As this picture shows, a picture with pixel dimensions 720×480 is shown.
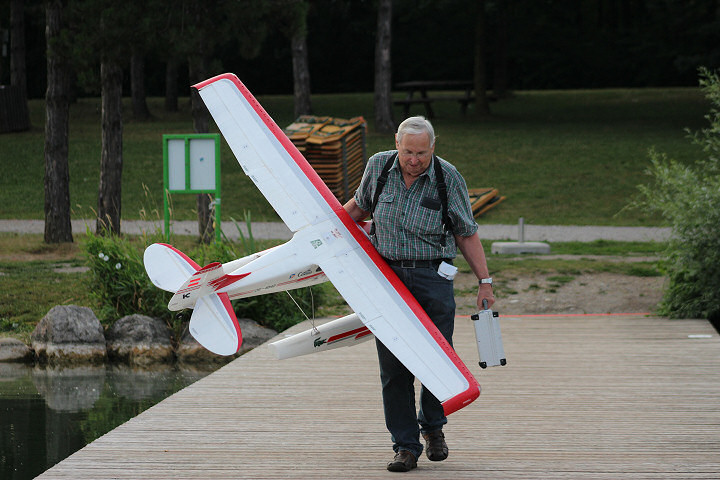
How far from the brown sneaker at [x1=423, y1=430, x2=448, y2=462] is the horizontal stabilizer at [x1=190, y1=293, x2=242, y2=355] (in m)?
1.10

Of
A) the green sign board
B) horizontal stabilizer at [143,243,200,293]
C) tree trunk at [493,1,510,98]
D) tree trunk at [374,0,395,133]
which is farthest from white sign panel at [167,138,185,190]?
tree trunk at [493,1,510,98]

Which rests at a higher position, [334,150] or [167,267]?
[167,267]

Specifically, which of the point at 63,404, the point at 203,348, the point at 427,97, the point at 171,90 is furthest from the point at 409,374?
the point at 171,90

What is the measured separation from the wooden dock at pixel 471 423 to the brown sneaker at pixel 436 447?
0.26 ft

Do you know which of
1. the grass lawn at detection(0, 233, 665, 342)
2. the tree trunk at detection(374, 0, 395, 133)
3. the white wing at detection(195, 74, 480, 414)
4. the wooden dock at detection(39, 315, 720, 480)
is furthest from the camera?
the tree trunk at detection(374, 0, 395, 133)

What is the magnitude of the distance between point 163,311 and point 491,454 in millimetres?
5470

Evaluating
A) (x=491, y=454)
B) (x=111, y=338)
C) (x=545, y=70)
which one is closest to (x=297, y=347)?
(x=491, y=454)

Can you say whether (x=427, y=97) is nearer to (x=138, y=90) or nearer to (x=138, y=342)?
(x=138, y=90)

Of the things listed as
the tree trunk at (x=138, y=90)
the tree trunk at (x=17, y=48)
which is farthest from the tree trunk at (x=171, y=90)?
the tree trunk at (x=17, y=48)

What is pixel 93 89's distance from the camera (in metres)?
13.2

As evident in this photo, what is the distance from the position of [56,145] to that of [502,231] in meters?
7.20

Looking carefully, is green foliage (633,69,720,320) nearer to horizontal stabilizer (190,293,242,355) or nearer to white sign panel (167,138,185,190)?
white sign panel (167,138,185,190)

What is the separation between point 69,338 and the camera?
364 inches

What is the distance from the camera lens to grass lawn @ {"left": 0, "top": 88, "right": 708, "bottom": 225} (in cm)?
1789
